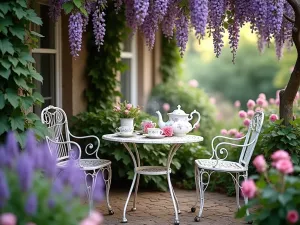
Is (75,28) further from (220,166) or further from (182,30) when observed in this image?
(220,166)

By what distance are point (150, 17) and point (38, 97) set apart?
1804 mm

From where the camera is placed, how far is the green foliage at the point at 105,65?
702 centimetres

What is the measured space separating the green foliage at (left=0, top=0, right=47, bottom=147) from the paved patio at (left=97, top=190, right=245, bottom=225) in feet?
4.40

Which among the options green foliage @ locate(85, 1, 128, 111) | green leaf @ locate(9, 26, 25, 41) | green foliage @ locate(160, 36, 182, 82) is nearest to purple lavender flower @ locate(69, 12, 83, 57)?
green leaf @ locate(9, 26, 25, 41)

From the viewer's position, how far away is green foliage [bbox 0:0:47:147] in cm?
426

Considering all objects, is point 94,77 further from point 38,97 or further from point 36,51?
point 38,97

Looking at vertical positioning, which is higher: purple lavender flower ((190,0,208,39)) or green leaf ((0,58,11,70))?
purple lavender flower ((190,0,208,39))

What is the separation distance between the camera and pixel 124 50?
8758 millimetres

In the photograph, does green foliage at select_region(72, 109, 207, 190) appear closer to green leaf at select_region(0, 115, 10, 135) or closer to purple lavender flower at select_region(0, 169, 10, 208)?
green leaf at select_region(0, 115, 10, 135)

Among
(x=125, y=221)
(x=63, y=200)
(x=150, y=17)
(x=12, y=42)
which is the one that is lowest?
(x=125, y=221)

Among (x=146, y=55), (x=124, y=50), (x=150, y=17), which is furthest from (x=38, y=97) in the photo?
(x=146, y=55)

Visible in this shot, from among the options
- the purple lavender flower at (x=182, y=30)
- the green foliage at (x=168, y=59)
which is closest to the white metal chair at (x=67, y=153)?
the purple lavender flower at (x=182, y=30)

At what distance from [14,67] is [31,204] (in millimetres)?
1954

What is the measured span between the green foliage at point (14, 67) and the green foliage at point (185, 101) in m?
4.99
